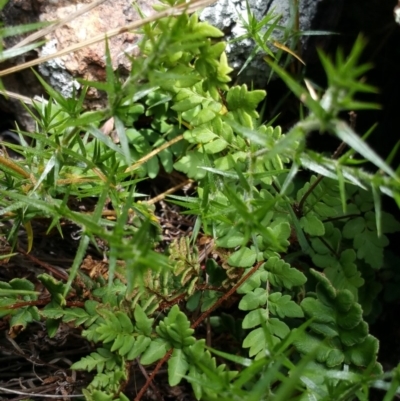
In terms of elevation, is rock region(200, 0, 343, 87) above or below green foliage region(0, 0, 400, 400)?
above

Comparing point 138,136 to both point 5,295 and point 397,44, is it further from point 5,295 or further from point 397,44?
point 397,44

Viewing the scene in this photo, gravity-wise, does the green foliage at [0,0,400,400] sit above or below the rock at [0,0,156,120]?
below

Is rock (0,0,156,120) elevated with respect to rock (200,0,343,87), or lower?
elevated

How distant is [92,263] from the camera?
6.48 ft

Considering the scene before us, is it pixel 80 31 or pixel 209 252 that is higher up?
pixel 80 31

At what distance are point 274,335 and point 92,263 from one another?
2.38 feet

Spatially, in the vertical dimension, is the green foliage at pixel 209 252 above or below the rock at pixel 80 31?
below

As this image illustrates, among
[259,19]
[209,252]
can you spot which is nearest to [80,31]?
[259,19]

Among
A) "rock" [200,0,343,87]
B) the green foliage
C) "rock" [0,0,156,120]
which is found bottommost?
the green foliage

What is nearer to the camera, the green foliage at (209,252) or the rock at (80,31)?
the green foliage at (209,252)

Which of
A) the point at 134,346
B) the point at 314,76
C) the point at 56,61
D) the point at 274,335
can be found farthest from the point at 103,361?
the point at 314,76

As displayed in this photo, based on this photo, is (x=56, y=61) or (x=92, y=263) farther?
(x=56, y=61)

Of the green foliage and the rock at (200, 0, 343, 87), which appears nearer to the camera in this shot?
the green foliage

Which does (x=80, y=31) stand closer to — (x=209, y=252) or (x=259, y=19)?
(x=259, y=19)
